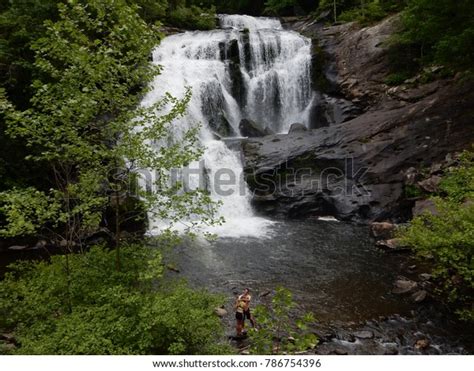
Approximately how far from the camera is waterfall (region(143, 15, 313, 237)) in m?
23.5

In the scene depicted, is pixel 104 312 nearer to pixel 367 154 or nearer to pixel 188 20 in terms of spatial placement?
pixel 367 154

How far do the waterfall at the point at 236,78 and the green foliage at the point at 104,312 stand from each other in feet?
49.0

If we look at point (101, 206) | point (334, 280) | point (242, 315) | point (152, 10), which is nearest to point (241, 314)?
point (242, 315)

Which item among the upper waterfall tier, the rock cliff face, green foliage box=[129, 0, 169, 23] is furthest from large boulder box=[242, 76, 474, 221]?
green foliage box=[129, 0, 169, 23]

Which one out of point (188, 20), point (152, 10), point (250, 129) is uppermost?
point (188, 20)

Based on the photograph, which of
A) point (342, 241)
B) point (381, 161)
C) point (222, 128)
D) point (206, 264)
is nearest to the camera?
point (206, 264)

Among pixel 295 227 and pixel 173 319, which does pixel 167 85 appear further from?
pixel 173 319

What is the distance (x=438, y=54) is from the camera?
56.9 feet

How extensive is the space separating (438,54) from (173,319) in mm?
18085

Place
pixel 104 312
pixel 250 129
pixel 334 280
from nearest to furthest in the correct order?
1. pixel 104 312
2. pixel 334 280
3. pixel 250 129

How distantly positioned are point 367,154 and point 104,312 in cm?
1649

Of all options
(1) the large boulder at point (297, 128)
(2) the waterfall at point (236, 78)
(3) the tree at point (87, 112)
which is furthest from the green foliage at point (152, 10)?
(3) the tree at point (87, 112)

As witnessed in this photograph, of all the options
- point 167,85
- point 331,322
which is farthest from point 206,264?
point 167,85

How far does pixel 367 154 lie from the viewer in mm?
19094
